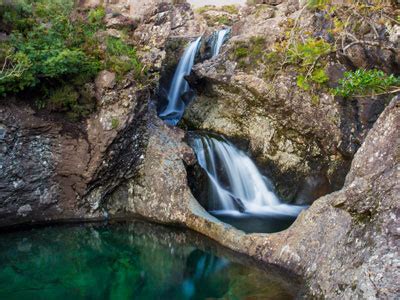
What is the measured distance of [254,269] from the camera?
9.27 m

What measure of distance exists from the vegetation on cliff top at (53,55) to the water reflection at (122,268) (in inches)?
142

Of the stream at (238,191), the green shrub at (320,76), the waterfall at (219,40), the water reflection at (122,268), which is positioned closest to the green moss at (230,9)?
the waterfall at (219,40)

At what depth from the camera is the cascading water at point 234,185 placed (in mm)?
13242

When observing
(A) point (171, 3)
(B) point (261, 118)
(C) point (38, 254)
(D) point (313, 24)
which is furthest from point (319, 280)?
(A) point (171, 3)

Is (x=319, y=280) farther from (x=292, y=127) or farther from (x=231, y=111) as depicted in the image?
(x=231, y=111)

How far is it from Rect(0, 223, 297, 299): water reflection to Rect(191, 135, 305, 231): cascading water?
95.0 inches

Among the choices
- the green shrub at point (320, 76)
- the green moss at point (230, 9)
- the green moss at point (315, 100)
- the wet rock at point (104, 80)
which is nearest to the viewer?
the wet rock at point (104, 80)

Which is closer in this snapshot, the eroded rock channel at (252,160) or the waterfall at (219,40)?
the eroded rock channel at (252,160)

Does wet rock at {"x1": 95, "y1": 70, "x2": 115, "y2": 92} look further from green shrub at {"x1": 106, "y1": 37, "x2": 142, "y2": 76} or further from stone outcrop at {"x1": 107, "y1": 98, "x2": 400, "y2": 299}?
stone outcrop at {"x1": 107, "y1": 98, "x2": 400, "y2": 299}

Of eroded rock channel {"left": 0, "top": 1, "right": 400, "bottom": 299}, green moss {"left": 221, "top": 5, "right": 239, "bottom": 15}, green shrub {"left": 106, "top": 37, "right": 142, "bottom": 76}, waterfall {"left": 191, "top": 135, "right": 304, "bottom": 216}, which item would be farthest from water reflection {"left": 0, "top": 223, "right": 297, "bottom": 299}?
green moss {"left": 221, "top": 5, "right": 239, "bottom": 15}

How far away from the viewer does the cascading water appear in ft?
43.4

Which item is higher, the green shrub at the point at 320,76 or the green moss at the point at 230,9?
the green shrub at the point at 320,76

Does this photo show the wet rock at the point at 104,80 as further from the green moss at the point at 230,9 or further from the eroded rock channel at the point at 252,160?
the green moss at the point at 230,9

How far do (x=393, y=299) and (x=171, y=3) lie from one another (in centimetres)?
2034
